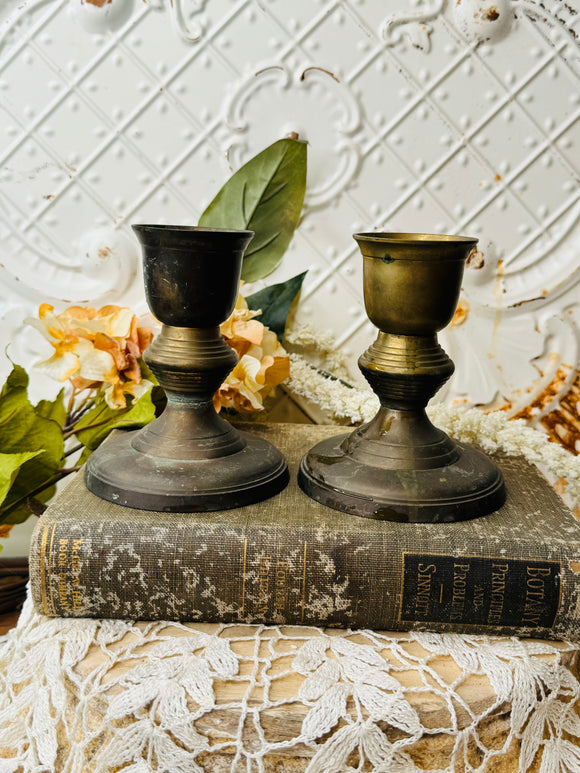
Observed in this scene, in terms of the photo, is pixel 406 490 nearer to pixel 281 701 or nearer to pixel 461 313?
pixel 281 701

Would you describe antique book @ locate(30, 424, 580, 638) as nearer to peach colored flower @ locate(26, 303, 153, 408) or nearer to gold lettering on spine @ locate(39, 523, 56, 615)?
gold lettering on spine @ locate(39, 523, 56, 615)

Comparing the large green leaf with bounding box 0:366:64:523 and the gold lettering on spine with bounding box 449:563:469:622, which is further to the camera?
the large green leaf with bounding box 0:366:64:523

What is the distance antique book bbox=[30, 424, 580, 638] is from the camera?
0.59m

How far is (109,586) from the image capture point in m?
0.60

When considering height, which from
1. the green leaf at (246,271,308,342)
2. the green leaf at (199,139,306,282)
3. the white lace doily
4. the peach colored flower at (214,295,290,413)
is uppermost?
the green leaf at (199,139,306,282)

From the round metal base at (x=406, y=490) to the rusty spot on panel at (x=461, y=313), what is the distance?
13.2 inches

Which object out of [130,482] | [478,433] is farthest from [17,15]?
[478,433]

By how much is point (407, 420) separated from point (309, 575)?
19 cm

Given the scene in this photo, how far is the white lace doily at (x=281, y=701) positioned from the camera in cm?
51

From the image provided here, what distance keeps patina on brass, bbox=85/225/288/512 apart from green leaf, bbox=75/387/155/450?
3.1 inches

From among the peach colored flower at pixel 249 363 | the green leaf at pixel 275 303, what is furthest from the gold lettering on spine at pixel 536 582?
the green leaf at pixel 275 303

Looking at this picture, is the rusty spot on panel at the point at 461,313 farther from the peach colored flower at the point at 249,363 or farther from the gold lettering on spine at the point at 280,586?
the gold lettering on spine at the point at 280,586

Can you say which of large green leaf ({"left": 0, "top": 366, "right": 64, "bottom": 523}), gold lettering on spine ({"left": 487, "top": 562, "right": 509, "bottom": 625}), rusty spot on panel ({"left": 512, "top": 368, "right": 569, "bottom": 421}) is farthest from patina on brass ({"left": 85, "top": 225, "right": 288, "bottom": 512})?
rusty spot on panel ({"left": 512, "top": 368, "right": 569, "bottom": 421})

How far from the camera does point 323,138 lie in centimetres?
92
